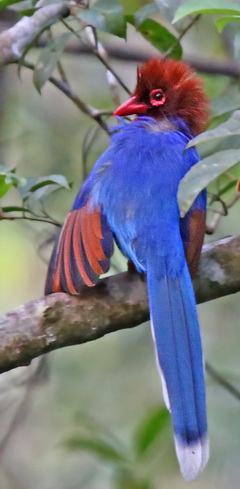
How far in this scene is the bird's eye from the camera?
3.25 metres

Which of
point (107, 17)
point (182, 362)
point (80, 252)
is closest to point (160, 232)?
point (80, 252)

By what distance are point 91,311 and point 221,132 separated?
2.51ft

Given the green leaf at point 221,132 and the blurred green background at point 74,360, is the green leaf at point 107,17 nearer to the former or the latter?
the green leaf at point 221,132

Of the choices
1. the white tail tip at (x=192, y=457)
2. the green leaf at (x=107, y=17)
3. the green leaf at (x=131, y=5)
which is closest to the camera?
the white tail tip at (x=192, y=457)

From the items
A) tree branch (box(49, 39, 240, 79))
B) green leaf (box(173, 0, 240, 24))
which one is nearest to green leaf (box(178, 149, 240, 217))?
green leaf (box(173, 0, 240, 24))

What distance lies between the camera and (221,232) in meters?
5.34

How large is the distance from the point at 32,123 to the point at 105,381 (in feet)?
5.53

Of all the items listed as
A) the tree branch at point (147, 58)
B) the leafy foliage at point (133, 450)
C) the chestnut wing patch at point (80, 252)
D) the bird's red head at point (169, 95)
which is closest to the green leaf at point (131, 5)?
the tree branch at point (147, 58)

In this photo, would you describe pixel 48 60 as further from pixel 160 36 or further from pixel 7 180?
pixel 7 180

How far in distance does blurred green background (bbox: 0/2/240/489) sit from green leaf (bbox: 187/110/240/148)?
195 centimetres

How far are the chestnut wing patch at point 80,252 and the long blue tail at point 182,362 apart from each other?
18 centimetres

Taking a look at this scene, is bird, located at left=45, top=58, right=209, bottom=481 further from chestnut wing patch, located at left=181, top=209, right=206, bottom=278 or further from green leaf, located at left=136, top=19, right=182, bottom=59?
green leaf, located at left=136, top=19, right=182, bottom=59

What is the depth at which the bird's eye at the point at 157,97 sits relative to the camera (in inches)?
128

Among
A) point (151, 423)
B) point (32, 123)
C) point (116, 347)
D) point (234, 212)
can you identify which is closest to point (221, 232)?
point (234, 212)
